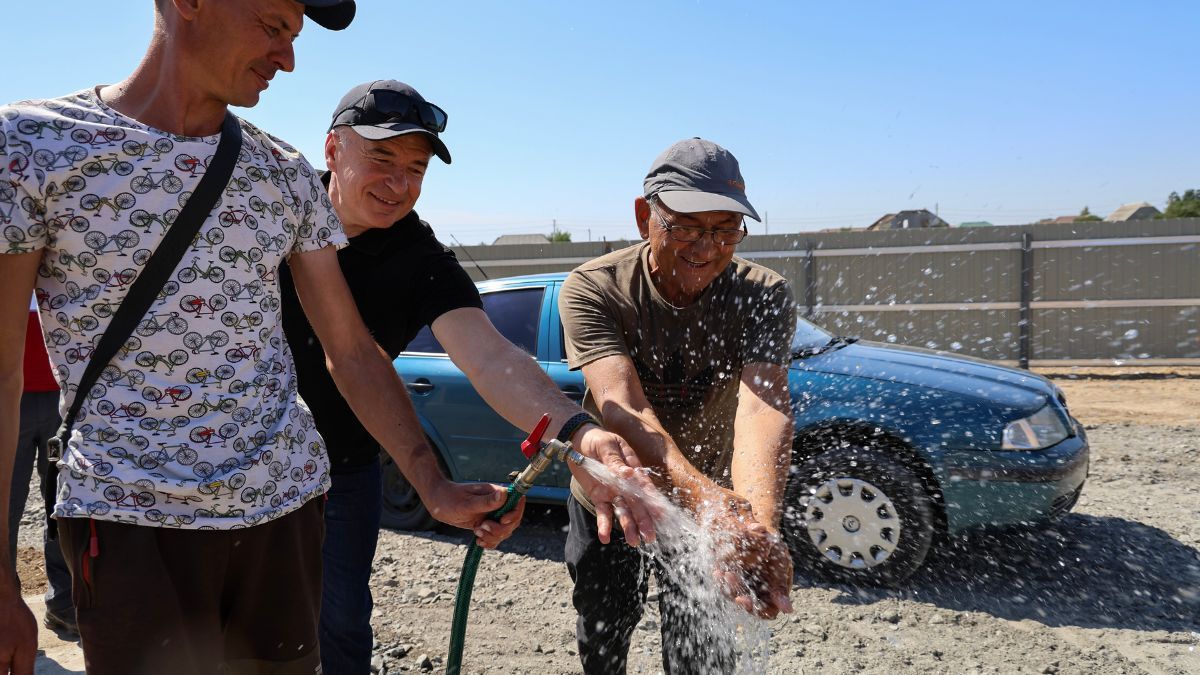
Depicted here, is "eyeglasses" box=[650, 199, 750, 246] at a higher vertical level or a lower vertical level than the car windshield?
higher

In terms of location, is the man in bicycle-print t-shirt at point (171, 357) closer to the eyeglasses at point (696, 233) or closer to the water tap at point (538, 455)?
the water tap at point (538, 455)

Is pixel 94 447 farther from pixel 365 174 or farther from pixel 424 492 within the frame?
pixel 365 174

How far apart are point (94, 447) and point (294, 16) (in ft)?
2.84

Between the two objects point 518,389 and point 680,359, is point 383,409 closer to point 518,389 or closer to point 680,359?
point 518,389

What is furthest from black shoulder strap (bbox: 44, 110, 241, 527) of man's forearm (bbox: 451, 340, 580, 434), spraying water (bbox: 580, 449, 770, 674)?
spraying water (bbox: 580, 449, 770, 674)

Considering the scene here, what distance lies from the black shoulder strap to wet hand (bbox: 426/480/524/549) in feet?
2.52

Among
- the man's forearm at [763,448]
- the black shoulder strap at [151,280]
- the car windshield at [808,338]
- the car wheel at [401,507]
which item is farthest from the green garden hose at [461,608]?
the car wheel at [401,507]

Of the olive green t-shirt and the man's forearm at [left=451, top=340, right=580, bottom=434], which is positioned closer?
the man's forearm at [left=451, top=340, right=580, bottom=434]

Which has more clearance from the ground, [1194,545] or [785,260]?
[785,260]

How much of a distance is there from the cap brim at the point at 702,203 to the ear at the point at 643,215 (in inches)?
9.4

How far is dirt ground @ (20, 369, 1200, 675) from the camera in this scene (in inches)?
142

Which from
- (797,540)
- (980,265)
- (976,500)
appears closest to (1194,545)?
(976,500)

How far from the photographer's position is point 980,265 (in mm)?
12477

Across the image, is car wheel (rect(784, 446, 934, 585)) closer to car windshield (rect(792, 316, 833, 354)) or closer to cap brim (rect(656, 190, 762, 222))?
car windshield (rect(792, 316, 833, 354))
